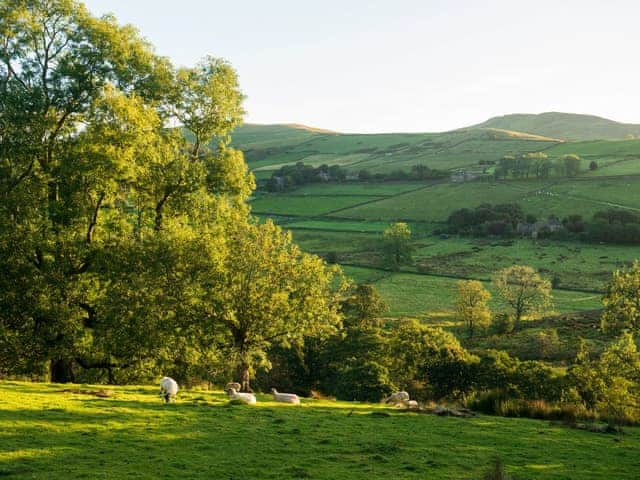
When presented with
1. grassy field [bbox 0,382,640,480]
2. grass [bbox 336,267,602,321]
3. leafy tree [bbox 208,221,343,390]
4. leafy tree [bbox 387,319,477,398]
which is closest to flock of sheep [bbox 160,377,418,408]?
grassy field [bbox 0,382,640,480]

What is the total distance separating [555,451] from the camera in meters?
18.9

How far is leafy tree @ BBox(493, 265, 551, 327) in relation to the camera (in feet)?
311

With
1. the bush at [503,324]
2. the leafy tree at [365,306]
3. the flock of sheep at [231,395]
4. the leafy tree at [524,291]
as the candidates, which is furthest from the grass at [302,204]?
the flock of sheep at [231,395]

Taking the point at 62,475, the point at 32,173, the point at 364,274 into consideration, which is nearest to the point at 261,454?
the point at 62,475

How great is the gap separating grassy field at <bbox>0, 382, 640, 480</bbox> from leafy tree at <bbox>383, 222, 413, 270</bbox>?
3659 inches

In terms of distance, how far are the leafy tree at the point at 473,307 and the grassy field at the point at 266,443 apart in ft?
214

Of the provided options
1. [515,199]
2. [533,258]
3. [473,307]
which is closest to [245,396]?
[473,307]

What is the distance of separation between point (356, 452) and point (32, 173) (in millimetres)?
22628

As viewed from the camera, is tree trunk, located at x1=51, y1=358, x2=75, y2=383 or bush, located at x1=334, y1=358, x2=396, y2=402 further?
bush, located at x1=334, y1=358, x2=396, y2=402

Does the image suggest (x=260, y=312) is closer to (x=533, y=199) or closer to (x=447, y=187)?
(x=533, y=199)

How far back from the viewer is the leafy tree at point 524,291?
94.7 m

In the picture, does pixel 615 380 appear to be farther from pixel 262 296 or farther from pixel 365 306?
pixel 365 306

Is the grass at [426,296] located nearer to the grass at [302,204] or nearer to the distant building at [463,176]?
the grass at [302,204]

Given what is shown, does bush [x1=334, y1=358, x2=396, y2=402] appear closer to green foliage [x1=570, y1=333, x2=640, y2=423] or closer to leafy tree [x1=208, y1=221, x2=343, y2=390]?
leafy tree [x1=208, y1=221, x2=343, y2=390]
